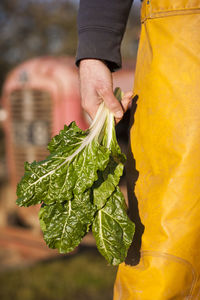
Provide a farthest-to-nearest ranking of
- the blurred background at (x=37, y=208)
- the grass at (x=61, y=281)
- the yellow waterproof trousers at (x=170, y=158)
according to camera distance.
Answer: the blurred background at (x=37, y=208) < the grass at (x=61, y=281) < the yellow waterproof trousers at (x=170, y=158)

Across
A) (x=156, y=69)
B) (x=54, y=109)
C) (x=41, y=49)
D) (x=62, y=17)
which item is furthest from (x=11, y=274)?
(x=62, y=17)

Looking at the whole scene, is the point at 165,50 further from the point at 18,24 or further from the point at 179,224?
the point at 18,24

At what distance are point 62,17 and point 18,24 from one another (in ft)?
3.73

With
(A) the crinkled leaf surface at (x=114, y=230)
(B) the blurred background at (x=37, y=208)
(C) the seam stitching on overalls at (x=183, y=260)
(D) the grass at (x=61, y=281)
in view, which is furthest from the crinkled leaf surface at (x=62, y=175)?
(D) the grass at (x=61, y=281)

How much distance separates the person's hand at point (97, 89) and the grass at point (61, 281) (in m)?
2.37

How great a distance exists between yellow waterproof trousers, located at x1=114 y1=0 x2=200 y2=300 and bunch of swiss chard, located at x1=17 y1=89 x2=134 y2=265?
→ 0.10 metres

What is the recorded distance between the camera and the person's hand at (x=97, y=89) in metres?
1.41

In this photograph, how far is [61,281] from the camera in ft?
12.1

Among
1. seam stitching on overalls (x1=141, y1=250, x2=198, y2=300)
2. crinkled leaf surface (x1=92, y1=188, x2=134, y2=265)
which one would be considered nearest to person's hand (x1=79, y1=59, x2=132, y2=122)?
crinkled leaf surface (x1=92, y1=188, x2=134, y2=265)

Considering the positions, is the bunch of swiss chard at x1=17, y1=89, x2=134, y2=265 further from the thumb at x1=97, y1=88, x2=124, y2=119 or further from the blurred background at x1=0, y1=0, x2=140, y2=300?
the blurred background at x1=0, y1=0, x2=140, y2=300

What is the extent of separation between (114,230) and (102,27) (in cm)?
74

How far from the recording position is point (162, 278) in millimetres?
1260

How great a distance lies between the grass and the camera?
3.38 meters

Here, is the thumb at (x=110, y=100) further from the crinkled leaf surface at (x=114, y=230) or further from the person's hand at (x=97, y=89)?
the crinkled leaf surface at (x=114, y=230)
